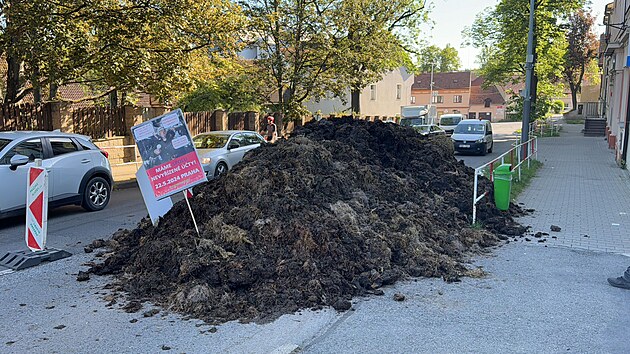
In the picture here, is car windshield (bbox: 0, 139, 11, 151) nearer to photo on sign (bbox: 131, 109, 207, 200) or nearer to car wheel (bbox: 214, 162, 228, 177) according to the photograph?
photo on sign (bbox: 131, 109, 207, 200)

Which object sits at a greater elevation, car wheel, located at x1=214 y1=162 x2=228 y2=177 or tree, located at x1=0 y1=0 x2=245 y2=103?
tree, located at x1=0 y1=0 x2=245 y2=103

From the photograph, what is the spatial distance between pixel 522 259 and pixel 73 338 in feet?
18.4

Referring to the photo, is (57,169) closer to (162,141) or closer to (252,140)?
(162,141)

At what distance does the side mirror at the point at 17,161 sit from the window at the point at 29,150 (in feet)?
0.68

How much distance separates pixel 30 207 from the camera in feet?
22.1

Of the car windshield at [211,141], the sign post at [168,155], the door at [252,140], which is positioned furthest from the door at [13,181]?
the door at [252,140]

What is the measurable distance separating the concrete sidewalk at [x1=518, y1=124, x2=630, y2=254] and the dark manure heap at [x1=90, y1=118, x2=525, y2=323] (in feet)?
3.21

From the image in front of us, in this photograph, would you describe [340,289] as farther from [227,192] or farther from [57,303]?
[57,303]

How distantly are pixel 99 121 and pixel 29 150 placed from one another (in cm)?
1007

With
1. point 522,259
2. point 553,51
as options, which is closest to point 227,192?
point 522,259

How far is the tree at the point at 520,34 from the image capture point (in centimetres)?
3297

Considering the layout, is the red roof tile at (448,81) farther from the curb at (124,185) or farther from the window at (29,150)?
the window at (29,150)

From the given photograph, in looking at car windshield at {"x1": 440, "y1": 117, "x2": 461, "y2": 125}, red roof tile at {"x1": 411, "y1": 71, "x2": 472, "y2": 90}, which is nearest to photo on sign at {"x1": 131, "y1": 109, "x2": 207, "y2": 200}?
car windshield at {"x1": 440, "y1": 117, "x2": 461, "y2": 125}

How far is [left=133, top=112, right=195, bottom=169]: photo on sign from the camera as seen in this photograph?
6465 millimetres
